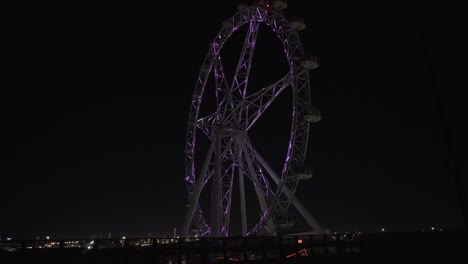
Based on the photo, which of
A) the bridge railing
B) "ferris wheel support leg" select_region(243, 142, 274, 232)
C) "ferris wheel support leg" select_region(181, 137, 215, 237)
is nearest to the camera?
the bridge railing

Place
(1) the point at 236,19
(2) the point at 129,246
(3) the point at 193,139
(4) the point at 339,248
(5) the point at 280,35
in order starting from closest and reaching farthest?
(2) the point at 129,246, (4) the point at 339,248, (5) the point at 280,35, (1) the point at 236,19, (3) the point at 193,139

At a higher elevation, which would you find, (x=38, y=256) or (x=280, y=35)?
(x=280, y=35)

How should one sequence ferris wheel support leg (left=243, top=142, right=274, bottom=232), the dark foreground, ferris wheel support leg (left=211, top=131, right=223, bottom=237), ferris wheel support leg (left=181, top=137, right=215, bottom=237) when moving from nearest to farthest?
the dark foreground
ferris wheel support leg (left=211, top=131, right=223, bottom=237)
ferris wheel support leg (left=181, top=137, right=215, bottom=237)
ferris wheel support leg (left=243, top=142, right=274, bottom=232)

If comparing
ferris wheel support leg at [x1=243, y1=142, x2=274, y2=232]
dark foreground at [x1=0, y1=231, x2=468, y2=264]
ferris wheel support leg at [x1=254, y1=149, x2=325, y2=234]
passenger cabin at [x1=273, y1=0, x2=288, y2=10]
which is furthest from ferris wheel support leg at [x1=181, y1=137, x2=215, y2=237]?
passenger cabin at [x1=273, y1=0, x2=288, y2=10]

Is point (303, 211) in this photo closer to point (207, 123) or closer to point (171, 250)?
point (207, 123)

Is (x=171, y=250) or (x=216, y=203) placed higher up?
(x=216, y=203)

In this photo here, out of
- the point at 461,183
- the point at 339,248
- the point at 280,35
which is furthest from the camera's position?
the point at 280,35

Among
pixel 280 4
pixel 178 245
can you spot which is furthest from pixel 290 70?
pixel 178 245

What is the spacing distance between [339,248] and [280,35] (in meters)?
18.0

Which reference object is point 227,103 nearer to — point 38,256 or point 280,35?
point 280,35

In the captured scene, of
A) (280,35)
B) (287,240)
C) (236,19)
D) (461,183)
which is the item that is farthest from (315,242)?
(236,19)

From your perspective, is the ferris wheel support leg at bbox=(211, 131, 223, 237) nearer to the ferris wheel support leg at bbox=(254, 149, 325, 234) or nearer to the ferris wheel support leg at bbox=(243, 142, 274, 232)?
the ferris wheel support leg at bbox=(243, 142, 274, 232)

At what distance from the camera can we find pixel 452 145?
14484 millimetres

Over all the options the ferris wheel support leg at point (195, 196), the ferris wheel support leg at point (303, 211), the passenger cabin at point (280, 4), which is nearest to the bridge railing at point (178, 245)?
the ferris wheel support leg at point (303, 211)
